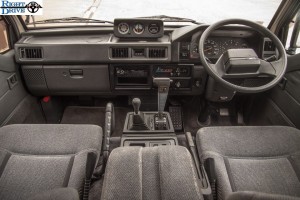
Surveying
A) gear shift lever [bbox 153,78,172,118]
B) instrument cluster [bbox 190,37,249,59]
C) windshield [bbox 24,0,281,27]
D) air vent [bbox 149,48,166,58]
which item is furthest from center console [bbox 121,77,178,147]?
windshield [bbox 24,0,281,27]

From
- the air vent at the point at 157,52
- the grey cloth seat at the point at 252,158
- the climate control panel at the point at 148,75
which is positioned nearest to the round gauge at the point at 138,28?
the air vent at the point at 157,52

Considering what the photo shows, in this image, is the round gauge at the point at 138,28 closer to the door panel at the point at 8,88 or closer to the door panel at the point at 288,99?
the door panel at the point at 8,88

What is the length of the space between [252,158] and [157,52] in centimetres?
103

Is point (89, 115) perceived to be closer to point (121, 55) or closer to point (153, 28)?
point (121, 55)

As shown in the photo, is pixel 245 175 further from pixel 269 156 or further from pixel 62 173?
pixel 62 173

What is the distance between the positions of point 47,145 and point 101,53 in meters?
0.82

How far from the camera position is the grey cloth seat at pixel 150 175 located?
37.9 inches

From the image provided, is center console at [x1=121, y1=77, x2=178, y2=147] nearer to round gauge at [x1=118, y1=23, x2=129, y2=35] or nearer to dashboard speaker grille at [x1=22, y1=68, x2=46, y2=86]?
round gauge at [x1=118, y1=23, x2=129, y2=35]

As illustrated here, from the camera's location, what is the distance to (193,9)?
259cm

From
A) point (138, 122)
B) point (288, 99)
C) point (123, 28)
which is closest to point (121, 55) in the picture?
point (123, 28)

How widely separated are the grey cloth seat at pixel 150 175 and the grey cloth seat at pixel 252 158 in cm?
30

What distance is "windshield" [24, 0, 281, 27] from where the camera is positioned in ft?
7.59

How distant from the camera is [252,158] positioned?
1.47 m

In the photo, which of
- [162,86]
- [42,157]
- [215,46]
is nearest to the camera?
[42,157]
